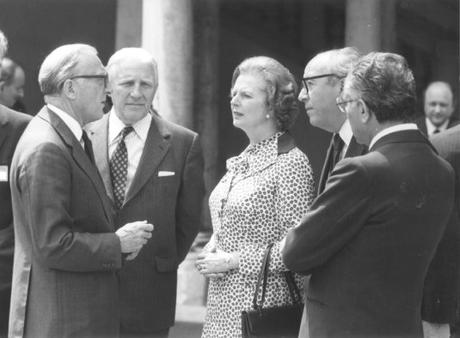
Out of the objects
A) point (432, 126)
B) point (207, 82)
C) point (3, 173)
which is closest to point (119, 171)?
point (3, 173)

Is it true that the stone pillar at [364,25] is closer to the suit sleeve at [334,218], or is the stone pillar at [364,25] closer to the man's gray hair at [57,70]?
the man's gray hair at [57,70]

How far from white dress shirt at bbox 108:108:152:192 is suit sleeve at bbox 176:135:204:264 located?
232 millimetres

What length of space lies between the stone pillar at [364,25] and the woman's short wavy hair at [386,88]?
4.83m

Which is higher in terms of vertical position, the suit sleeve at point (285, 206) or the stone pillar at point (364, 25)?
the stone pillar at point (364, 25)

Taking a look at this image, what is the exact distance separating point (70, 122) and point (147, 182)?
68 centimetres

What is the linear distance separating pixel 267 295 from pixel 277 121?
2.57ft

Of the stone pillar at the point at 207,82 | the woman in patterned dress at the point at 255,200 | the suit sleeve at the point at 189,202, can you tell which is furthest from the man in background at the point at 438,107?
the woman in patterned dress at the point at 255,200

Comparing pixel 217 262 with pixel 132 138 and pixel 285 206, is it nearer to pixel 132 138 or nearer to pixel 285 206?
pixel 285 206

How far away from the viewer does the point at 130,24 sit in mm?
8859

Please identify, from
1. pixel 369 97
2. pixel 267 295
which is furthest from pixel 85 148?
pixel 369 97

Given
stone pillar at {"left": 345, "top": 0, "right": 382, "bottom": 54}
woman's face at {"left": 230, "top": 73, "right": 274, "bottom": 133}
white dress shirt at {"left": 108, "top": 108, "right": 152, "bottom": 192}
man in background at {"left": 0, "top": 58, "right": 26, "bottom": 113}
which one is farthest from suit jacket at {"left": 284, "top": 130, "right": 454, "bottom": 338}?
stone pillar at {"left": 345, "top": 0, "right": 382, "bottom": 54}

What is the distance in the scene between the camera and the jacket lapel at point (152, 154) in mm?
4668

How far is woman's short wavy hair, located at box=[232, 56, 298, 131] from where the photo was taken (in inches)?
177

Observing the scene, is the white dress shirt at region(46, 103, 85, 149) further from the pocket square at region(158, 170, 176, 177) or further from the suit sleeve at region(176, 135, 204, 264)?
the suit sleeve at region(176, 135, 204, 264)
